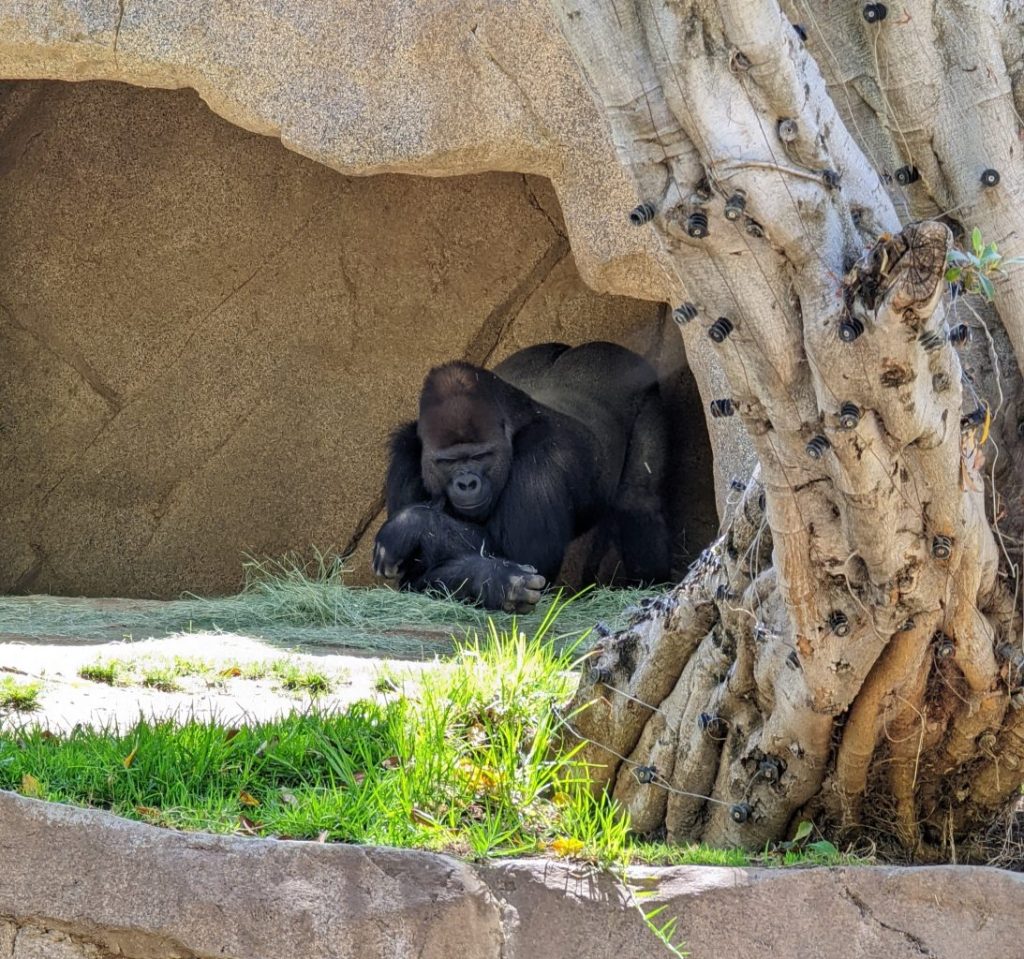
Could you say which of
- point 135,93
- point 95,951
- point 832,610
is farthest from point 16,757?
point 135,93

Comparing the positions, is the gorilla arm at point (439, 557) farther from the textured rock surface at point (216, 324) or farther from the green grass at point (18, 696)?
the green grass at point (18, 696)

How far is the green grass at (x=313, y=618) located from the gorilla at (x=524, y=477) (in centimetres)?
23

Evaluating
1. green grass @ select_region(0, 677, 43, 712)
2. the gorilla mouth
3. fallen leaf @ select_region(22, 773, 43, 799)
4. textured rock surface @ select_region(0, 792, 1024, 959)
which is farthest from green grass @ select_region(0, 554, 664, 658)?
textured rock surface @ select_region(0, 792, 1024, 959)

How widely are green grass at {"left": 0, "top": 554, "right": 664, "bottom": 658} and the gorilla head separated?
22.4 inches

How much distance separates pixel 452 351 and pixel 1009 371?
5.04 m

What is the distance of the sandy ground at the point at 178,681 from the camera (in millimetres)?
3898

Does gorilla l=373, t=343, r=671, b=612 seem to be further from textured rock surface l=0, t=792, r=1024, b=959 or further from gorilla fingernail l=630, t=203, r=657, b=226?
gorilla fingernail l=630, t=203, r=657, b=226

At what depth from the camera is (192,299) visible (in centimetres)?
810

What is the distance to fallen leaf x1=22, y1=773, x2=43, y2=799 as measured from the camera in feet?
10.5

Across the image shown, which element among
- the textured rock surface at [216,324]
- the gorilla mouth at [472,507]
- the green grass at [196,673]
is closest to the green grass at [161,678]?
the green grass at [196,673]

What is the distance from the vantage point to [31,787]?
3.21 m

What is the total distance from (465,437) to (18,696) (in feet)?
10.3

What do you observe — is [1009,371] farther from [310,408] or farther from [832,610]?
[310,408]

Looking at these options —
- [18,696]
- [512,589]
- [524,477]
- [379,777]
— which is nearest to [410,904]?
[379,777]
